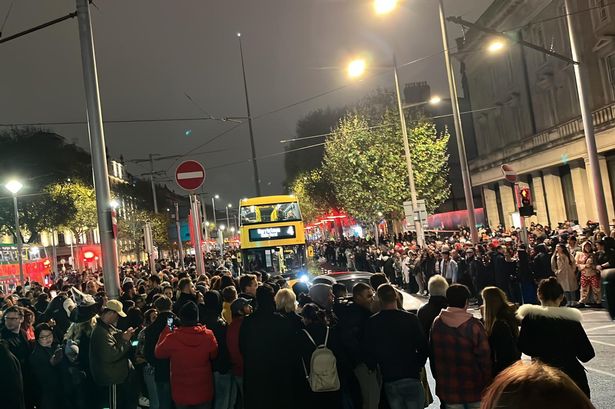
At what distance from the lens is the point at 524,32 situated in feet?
122

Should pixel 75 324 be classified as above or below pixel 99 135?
below

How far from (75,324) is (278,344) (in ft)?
10.9

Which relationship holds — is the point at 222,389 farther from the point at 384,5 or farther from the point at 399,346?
the point at 384,5

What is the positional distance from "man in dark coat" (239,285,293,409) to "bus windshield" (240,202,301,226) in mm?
19696

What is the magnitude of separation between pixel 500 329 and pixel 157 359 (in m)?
3.76

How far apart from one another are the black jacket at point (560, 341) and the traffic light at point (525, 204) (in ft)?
33.4

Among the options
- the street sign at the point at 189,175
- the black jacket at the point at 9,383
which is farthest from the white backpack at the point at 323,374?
the street sign at the point at 189,175

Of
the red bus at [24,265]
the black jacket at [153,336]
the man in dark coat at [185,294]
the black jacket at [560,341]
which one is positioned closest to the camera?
the black jacket at [560,341]

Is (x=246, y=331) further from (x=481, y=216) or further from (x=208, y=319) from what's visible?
(x=481, y=216)

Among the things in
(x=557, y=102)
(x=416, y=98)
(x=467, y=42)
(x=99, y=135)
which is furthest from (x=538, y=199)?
(x=99, y=135)

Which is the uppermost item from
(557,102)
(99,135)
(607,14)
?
(607,14)

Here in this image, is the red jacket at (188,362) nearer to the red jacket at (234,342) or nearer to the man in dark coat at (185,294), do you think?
the red jacket at (234,342)

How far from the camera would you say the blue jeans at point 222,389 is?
722cm

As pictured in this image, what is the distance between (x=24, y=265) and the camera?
37.9m
